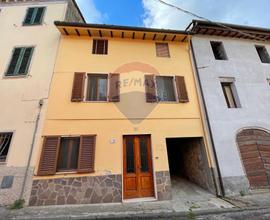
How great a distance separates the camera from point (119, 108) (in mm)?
6973

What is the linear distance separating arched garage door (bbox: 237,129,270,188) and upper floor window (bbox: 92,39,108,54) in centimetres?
784

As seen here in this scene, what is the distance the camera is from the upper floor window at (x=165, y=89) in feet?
25.1

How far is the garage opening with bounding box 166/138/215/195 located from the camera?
705cm

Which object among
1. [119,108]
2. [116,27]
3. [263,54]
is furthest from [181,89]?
[263,54]

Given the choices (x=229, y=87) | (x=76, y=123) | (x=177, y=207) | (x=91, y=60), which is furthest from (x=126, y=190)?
(x=229, y=87)

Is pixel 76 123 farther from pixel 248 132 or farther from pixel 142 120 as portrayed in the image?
pixel 248 132

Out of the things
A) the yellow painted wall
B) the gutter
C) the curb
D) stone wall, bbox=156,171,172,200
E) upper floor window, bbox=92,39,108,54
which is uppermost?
the gutter

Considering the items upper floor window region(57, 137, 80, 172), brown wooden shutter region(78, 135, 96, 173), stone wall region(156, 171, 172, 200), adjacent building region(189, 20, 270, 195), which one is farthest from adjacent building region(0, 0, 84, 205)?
adjacent building region(189, 20, 270, 195)

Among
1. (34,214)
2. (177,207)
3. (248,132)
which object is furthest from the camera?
(248,132)

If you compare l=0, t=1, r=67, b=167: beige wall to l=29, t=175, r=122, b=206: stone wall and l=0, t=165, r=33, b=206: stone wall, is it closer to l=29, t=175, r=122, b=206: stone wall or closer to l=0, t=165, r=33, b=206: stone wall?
l=0, t=165, r=33, b=206: stone wall

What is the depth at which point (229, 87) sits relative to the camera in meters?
8.34

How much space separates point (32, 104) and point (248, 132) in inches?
394

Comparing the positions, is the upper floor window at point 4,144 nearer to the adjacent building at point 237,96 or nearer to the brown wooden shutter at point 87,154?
the brown wooden shutter at point 87,154

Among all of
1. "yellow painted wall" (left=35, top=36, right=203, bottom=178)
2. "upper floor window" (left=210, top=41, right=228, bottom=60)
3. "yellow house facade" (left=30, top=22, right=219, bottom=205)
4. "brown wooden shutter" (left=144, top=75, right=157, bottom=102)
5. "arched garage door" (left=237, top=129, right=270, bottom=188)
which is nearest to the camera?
"yellow house facade" (left=30, top=22, right=219, bottom=205)
